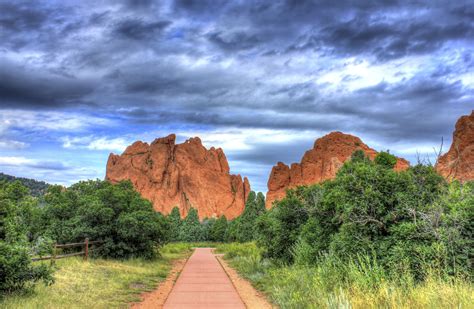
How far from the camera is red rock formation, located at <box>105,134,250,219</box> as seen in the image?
144250 mm

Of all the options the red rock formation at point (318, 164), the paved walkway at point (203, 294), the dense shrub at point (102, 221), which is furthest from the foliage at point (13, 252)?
the red rock formation at point (318, 164)

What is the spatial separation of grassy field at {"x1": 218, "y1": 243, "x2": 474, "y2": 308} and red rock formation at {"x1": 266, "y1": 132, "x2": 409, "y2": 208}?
Answer: 9432cm

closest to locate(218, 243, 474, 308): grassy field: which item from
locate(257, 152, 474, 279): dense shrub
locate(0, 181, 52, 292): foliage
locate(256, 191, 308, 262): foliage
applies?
locate(257, 152, 474, 279): dense shrub

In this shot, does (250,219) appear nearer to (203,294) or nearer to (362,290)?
(203,294)

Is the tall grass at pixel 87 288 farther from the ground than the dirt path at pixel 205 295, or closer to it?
farther from the ground

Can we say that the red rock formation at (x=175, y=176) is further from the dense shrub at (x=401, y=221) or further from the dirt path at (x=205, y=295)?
the dense shrub at (x=401, y=221)

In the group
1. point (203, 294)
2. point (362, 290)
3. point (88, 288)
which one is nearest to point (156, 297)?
point (203, 294)

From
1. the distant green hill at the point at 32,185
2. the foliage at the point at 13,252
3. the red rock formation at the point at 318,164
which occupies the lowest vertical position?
the foliage at the point at 13,252

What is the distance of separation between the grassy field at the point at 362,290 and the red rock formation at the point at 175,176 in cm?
13079

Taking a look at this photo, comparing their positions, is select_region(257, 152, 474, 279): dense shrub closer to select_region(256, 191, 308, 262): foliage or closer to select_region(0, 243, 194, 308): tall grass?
select_region(256, 191, 308, 262): foliage

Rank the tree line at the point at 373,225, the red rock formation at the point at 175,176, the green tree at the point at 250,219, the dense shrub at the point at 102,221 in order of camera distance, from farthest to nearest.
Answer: the red rock formation at the point at 175,176, the green tree at the point at 250,219, the dense shrub at the point at 102,221, the tree line at the point at 373,225

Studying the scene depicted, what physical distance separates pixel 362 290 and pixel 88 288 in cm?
787

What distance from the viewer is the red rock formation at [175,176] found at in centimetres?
14425

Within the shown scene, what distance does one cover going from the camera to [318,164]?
12325 cm
